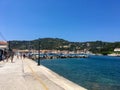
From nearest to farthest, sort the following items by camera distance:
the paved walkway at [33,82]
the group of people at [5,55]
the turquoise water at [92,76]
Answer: the paved walkway at [33,82] → the turquoise water at [92,76] → the group of people at [5,55]

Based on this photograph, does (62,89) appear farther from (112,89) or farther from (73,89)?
(112,89)

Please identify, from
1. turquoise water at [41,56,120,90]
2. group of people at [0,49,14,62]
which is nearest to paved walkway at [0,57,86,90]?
turquoise water at [41,56,120,90]

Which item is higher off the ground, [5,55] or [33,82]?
[5,55]

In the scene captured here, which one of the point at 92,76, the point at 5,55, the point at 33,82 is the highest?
the point at 5,55

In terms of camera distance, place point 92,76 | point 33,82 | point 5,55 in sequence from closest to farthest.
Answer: point 33,82 < point 92,76 < point 5,55

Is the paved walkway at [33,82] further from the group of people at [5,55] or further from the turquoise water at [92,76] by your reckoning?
the group of people at [5,55]

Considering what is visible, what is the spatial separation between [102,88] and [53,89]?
1170 cm

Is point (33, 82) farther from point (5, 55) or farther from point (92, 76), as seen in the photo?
point (5, 55)

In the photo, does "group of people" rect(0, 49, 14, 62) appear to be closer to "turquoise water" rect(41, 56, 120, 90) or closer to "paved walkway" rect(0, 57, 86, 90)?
"turquoise water" rect(41, 56, 120, 90)

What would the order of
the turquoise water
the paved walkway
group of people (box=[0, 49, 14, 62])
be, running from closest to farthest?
1. the paved walkway
2. the turquoise water
3. group of people (box=[0, 49, 14, 62])

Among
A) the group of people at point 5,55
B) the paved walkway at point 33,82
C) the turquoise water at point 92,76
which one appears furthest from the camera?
the group of people at point 5,55

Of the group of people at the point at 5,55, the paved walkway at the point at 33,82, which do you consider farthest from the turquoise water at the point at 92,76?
the group of people at the point at 5,55

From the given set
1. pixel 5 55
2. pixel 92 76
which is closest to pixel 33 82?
pixel 92 76

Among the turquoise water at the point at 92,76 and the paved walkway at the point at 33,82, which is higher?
the paved walkway at the point at 33,82
